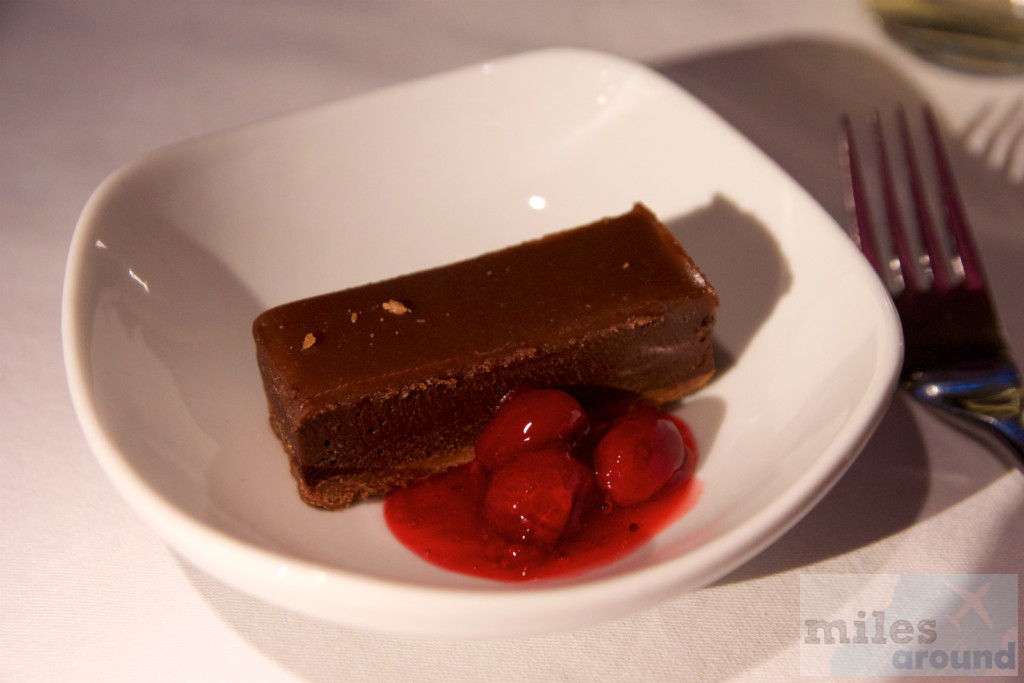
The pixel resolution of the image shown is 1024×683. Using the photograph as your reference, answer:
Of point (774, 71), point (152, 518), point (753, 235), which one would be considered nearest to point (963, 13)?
point (774, 71)

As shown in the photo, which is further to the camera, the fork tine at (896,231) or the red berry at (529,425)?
the fork tine at (896,231)

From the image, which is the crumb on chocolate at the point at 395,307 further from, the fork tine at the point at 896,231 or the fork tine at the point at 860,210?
the fork tine at the point at 896,231

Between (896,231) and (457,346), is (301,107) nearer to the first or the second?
(457,346)

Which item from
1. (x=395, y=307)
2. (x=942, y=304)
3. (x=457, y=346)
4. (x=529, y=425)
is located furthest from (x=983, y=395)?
(x=395, y=307)

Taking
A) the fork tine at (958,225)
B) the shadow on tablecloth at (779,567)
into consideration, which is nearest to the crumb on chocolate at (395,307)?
the shadow on tablecloth at (779,567)

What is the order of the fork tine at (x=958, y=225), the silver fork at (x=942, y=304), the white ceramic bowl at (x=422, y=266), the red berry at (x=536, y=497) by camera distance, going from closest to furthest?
the white ceramic bowl at (x=422, y=266)
the red berry at (x=536, y=497)
the silver fork at (x=942, y=304)
the fork tine at (x=958, y=225)

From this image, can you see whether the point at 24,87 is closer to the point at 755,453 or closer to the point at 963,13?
the point at 755,453
